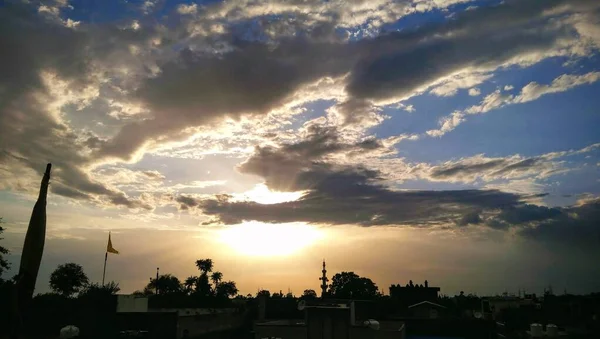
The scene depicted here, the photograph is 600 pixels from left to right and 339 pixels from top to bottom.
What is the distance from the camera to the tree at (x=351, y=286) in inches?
4733

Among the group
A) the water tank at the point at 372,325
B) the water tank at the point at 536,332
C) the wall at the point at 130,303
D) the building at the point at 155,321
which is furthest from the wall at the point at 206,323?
the water tank at the point at 536,332

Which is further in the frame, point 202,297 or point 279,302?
point 202,297

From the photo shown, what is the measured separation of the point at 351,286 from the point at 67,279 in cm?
8482

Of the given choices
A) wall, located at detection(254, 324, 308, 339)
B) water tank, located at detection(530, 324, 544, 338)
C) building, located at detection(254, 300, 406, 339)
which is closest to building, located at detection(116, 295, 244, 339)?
wall, located at detection(254, 324, 308, 339)

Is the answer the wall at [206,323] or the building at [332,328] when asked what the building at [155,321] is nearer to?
the wall at [206,323]

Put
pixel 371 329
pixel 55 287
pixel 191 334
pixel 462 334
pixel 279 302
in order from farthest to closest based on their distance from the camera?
pixel 279 302, pixel 55 287, pixel 462 334, pixel 191 334, pixel 371 329

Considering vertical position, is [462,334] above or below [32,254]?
below

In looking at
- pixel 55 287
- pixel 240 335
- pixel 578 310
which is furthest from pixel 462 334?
pixel 55 287

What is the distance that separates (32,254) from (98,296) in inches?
1590

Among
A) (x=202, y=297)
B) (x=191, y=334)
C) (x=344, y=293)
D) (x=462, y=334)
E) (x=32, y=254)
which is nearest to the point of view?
(x=32, y=254)

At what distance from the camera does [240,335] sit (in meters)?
67.2

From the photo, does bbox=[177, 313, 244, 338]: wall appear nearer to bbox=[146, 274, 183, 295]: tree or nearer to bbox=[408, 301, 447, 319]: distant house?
bbox=[408, 301, 447, 319]: distant house

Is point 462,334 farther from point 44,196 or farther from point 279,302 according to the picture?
point 44,196

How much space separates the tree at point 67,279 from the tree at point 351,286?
68885 mm
